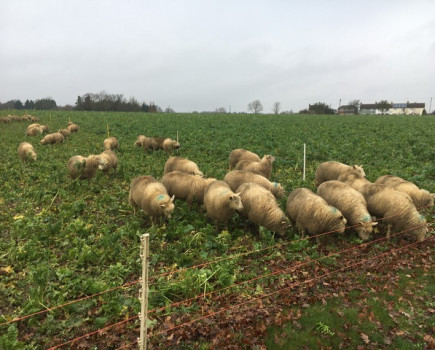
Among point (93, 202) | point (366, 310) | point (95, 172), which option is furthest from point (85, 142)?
point (366, 310)

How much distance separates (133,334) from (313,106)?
102557mm

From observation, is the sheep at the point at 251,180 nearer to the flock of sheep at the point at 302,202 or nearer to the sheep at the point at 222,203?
the flock of sheep at the point at 302,202

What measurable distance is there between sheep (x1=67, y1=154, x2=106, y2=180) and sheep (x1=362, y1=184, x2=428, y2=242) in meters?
11.2

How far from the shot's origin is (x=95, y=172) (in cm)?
1342

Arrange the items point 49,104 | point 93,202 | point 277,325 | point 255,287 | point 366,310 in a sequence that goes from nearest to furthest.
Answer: point 277,325 < point 366,310 < point 255,287 < point 93,202 < point 49,104

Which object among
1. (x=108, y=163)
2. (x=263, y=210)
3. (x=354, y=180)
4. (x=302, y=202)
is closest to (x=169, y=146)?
(x=108, y=163)

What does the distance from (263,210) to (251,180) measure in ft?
6.51

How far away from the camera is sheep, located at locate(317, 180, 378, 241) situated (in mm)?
7910

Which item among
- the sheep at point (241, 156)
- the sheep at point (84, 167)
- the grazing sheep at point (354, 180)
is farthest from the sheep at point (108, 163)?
the grazing sheep at point (354, 180)

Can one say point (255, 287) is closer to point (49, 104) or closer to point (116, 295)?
point (116, 295)

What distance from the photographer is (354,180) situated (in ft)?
32.7

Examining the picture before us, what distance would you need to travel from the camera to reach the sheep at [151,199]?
843cm

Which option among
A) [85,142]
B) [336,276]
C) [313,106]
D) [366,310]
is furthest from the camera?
[313,106]

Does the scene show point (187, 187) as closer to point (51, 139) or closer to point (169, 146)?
point (169, 146)
